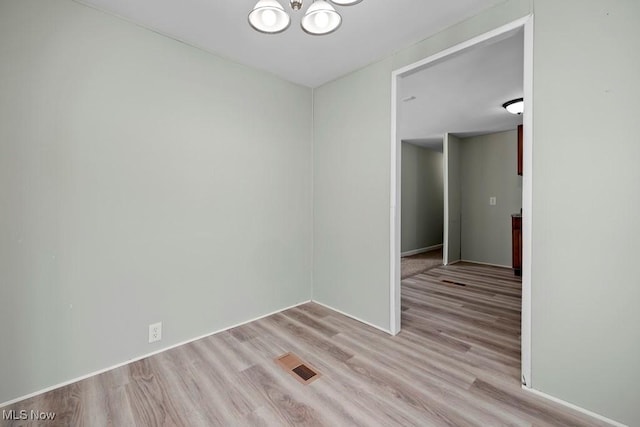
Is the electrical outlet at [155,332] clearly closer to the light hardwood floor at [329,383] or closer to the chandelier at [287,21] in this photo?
the light hardwood floor at [329,383]

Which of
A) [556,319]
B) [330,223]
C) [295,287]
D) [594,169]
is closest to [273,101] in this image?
[330,223]

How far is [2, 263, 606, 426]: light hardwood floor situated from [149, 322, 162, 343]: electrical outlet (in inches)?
5.7

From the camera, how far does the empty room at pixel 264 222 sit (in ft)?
4.81

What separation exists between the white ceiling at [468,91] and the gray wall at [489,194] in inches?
16.8

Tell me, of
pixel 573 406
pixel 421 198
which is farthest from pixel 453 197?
pixel 573 406

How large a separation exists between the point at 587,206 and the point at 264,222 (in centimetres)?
237

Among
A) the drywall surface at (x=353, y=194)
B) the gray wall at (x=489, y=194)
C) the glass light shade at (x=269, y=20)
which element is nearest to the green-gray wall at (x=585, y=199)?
the drywall surface at (x=353, y=194)

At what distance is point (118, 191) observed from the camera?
192cm

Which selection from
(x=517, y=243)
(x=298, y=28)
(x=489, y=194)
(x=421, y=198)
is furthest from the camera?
(x=421, y=198)

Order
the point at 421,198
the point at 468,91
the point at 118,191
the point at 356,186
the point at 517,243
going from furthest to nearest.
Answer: the point at 421,198 < the point at 517,243 < the point at 468,91 < the point at 356,186 < the point at 118,191

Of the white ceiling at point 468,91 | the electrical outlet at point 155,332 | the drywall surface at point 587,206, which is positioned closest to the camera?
the drywall surface at point 587,206

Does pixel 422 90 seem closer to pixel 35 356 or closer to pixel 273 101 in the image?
pixel 273 101

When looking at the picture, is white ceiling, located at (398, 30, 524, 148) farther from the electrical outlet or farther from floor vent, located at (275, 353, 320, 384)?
the electrical outlet

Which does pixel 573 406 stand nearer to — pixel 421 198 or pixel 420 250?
pixel 420 250
